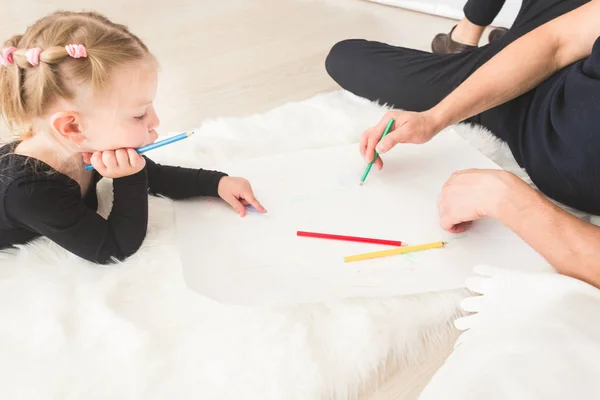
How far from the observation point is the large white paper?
2.37 feet

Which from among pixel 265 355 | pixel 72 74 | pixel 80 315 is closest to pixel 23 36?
pixel 72 74

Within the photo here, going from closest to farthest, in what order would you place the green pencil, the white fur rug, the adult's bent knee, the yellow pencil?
the white fur rug
the yellow pencil
the green pencil
the adult's bent knee

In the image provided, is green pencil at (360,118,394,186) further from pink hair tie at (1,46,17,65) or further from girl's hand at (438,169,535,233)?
pink hair tie at (1,46,17,65)

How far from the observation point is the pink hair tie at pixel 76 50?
2.09 ft

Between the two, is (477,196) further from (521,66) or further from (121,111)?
(121,111)

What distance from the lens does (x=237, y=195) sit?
2.71 ft

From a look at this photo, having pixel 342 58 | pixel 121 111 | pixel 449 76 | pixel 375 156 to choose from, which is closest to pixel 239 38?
pixel 342 58

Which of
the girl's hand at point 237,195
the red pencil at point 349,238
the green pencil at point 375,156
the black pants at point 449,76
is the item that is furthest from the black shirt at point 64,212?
the black pants at point 449,76

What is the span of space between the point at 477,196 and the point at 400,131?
0.57 feet

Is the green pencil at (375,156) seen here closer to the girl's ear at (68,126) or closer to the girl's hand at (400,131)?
the girl's hand at (400,131)

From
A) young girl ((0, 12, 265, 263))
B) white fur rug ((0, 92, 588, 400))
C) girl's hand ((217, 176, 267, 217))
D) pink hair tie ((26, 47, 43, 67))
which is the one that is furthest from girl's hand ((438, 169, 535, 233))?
pink hair tie ((26, 47, 43, 67))

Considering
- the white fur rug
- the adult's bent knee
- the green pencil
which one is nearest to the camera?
the white fur rug

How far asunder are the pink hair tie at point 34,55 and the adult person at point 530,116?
49 cm

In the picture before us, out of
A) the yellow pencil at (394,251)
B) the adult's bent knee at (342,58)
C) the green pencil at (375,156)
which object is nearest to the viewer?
the yellow pencil at (394,251)
